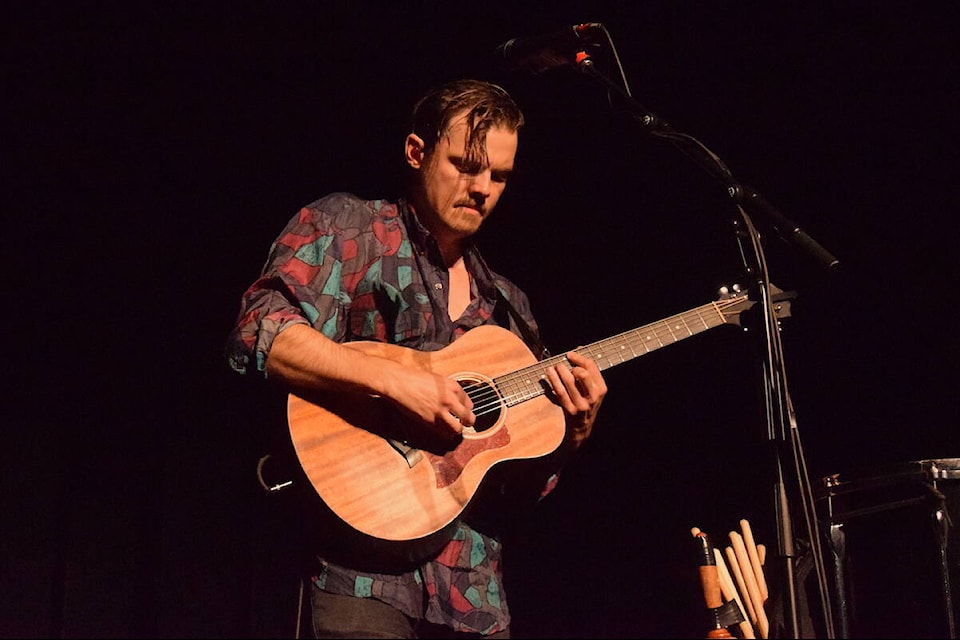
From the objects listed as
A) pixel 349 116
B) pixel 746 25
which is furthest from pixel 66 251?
pixel 746 25

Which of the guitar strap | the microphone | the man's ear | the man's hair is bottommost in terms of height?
the guitar strap

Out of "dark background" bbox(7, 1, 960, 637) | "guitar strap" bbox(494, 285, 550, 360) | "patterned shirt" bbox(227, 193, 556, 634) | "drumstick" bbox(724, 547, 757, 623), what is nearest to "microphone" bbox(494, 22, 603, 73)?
"patterned shirt" bbox(227, 193, 556, 634)

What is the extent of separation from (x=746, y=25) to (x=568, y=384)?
85.2 inches

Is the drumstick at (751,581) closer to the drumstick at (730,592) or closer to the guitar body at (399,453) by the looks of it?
the drumstick at (730,592)

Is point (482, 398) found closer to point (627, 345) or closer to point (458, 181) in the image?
point (627, 345)

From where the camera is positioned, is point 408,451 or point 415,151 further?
point 415,151

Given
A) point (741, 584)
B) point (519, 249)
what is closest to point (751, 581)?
point (741, 584)

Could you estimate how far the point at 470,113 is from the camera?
2617 millimetres

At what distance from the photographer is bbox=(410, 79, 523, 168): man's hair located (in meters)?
2.59

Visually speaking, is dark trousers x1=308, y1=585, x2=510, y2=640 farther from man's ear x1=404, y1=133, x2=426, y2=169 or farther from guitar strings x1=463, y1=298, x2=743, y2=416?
man's ear x1=404, y1=133, x2=426, y2=169

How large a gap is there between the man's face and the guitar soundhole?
0.51m

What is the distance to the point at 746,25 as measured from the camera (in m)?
3.73

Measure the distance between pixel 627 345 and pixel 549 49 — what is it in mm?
949

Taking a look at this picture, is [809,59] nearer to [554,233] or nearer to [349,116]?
[554,233]
